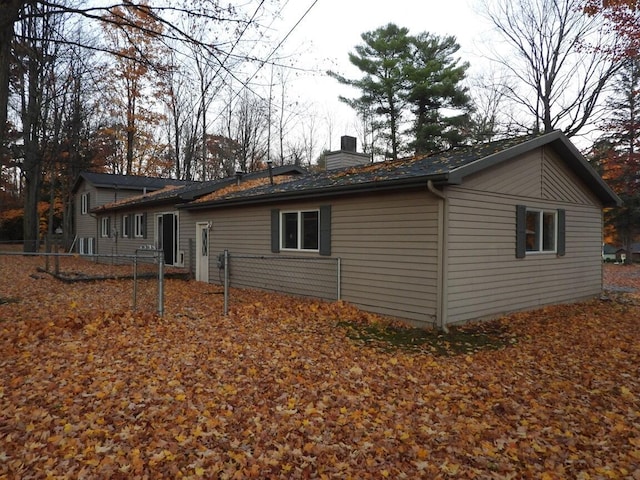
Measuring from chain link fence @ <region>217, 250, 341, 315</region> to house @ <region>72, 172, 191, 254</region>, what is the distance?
47.2ft

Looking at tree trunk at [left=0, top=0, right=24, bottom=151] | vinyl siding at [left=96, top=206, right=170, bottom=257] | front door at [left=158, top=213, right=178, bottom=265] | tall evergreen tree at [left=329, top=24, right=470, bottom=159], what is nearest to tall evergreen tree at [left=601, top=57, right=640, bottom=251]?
tall evergreen tree at [left=329, top=24, right=470, bottom=159]

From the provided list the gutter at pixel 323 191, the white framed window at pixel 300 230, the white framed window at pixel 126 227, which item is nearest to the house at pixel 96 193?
the white framed window at pixel 126 227

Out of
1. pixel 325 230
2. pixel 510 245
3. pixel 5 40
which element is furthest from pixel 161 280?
pixel 510 245

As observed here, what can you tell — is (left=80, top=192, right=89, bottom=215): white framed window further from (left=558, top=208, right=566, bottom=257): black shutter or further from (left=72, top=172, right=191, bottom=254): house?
(left=558, top=208, right=566, bottom=257): black shutter

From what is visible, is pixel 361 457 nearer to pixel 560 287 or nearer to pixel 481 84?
pixel 560 287

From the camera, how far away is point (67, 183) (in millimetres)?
31641

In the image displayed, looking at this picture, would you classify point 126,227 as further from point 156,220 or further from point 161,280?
point 161,280

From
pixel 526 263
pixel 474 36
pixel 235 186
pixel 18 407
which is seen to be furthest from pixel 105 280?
pixel 474 36

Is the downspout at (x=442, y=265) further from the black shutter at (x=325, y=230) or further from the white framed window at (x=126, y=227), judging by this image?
the white framed window at (x=126, y=227)

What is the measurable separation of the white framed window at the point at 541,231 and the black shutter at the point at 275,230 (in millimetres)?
5994

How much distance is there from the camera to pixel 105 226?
23219 millimetres

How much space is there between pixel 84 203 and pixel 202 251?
653 inches

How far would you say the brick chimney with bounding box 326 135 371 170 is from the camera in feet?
47.7

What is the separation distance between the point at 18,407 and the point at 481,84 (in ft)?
83.4
